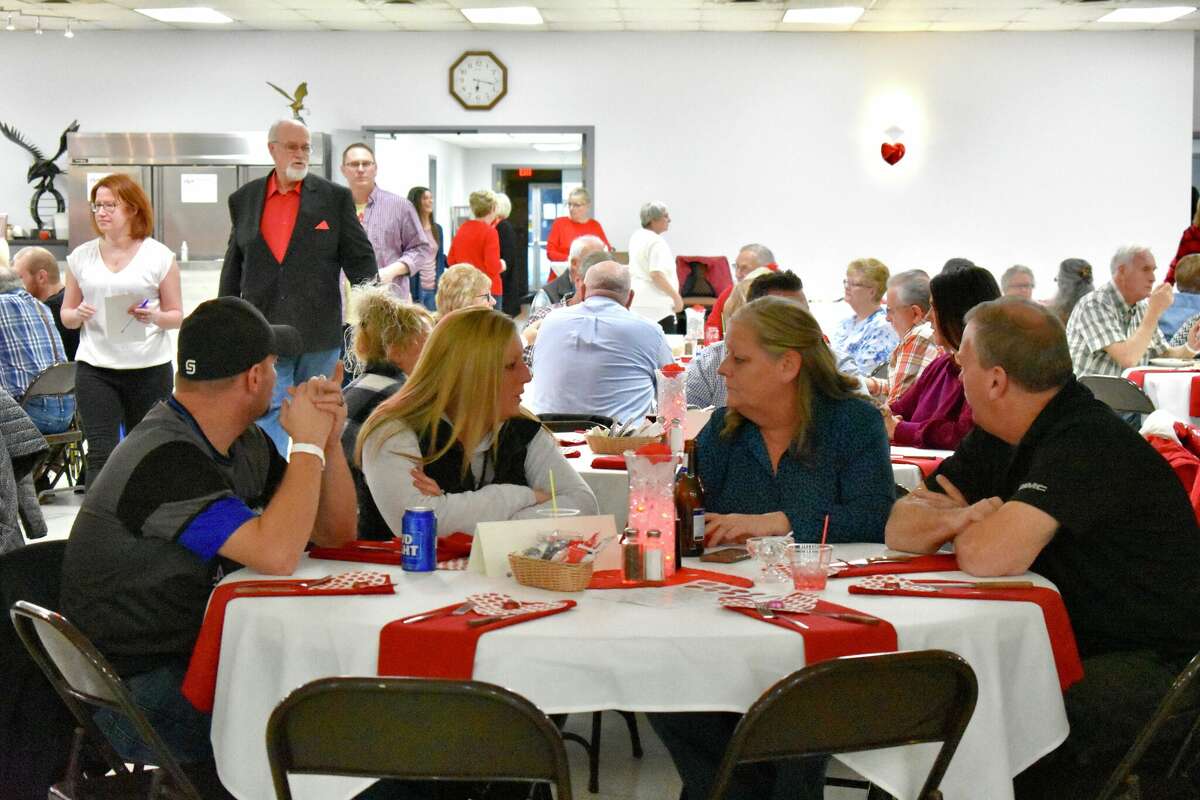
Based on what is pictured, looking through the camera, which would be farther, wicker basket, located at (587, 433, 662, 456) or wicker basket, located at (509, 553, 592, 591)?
wicker basket, located at (587, 433, 662, 456)

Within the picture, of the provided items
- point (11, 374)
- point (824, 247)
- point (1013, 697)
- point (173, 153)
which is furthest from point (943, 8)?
point (1013, 697)

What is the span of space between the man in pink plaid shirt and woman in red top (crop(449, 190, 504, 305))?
5490 mm

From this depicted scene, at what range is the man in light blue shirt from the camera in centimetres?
542

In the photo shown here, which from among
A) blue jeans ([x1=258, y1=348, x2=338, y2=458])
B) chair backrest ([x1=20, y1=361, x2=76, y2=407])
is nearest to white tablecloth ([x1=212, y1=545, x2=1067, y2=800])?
blue jeans ([x1=258, y1=348, x2=338, y2=458])

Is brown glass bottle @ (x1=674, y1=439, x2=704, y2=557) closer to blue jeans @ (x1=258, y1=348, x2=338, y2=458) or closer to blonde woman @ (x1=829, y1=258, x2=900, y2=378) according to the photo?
blue jeans @ (x1=258, y1=348, x2=338, y2=458)

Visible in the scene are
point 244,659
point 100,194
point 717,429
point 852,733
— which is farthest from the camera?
point 100,194

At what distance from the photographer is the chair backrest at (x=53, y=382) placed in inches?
252

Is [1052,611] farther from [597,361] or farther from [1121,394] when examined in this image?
[1121,394]

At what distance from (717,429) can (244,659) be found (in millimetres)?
1368

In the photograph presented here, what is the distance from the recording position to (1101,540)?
8.19 feet

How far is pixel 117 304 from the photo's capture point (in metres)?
5.56

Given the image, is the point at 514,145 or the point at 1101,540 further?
the point at 514,145

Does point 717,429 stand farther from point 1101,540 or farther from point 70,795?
point 70,795

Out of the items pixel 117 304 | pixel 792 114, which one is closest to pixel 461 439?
pixel 117 304
